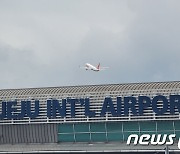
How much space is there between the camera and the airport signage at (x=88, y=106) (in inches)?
4781

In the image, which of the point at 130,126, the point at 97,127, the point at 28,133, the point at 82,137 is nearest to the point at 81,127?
the point at 82,137

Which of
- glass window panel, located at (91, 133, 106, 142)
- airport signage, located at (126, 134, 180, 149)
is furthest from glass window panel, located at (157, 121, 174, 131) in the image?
glass window panel, located at (91, 133, 106, 142)

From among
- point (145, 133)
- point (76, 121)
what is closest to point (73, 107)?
point (76, 121)

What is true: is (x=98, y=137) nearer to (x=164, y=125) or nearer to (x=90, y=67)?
(x=164, y=125)

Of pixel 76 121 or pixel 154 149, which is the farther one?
pixel 76 121

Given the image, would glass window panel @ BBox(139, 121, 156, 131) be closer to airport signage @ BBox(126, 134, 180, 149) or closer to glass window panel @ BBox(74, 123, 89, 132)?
airport signage @ BBox(126, 134, 180, 149)

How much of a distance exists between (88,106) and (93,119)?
196 cm

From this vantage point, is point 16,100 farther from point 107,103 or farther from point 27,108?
point 107,103

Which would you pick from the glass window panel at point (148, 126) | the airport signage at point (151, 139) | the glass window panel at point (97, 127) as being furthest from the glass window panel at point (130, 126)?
the glass window panel at point (97, 127)

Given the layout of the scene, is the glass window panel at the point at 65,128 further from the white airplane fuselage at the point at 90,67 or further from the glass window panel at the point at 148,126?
the white airplane fuselage at the point at 90,67

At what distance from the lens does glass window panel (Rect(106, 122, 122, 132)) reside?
124m

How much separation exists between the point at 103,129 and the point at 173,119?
1040cm

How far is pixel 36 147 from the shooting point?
12556 cm

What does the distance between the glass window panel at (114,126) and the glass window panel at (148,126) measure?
3.08 metres
